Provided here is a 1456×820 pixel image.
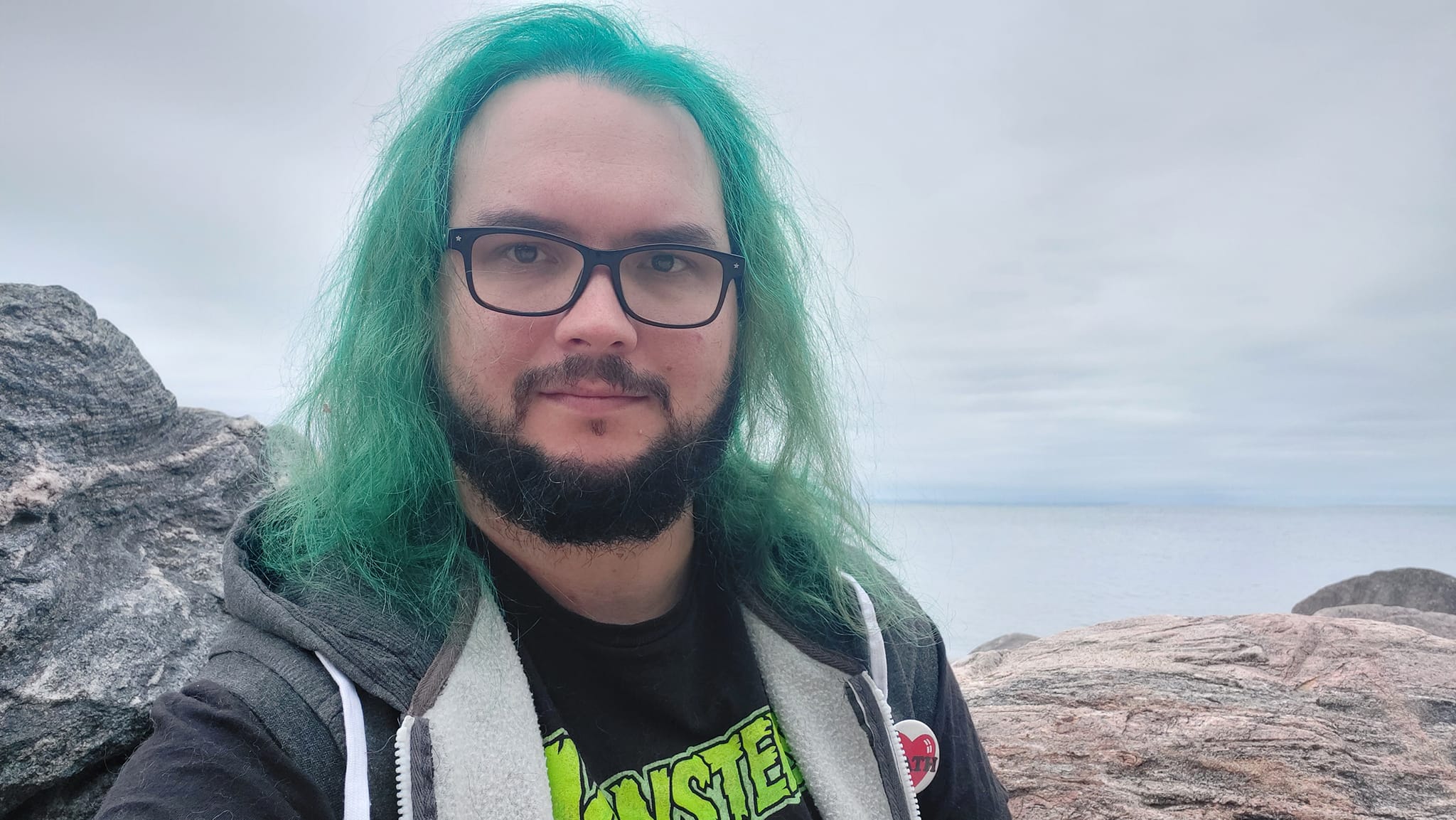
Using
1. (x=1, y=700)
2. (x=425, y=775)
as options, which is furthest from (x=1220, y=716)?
(x=1, y=700)

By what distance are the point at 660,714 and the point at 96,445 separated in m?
1.86

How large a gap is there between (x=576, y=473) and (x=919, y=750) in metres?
1.16

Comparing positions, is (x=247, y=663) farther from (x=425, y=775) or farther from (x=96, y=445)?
(x=96, y=445)

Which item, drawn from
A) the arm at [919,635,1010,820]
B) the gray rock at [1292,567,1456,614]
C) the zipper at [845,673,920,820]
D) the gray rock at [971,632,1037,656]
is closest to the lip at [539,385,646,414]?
the zipper at [845,673,920,820]

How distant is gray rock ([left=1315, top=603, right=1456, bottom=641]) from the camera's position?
4.99 metres

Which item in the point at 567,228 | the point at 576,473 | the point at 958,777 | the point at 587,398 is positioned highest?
the point at 567,228

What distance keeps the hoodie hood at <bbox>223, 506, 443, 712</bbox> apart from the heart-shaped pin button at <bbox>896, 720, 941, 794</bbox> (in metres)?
1.19

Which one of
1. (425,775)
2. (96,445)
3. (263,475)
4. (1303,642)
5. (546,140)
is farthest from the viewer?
(1303,642)

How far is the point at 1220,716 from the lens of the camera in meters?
3.40

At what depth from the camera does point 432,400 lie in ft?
6.86

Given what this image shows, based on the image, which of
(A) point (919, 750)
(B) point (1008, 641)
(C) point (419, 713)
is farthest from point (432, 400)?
(B) point (1008, 641)

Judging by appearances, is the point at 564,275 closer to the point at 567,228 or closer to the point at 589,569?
the point at 567,228

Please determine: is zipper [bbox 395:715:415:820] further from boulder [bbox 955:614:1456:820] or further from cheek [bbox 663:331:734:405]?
boulder [bbox 955:614:1456:820]

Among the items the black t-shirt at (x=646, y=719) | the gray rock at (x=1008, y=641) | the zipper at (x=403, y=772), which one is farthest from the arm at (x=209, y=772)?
the gray rock at (x=1008, y=641)
